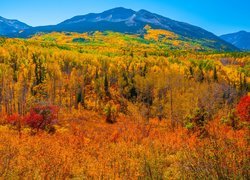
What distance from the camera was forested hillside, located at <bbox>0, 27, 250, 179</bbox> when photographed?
30.6 m

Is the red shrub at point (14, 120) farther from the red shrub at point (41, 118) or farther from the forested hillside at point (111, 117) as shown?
the red shrub at point (41, 118)

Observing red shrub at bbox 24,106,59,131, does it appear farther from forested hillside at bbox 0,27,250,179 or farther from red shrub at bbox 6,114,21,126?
red shrub at bbox 6,114,21,126

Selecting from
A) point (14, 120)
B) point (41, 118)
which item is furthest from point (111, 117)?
point (14, 120)

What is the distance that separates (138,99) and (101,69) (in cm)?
3226

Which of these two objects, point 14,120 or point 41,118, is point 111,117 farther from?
point 14,120

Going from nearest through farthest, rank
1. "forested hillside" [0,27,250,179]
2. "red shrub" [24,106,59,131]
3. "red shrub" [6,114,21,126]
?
1. "forested hillside" [0,27,250,179]
2. "red shrub" [24,106,59,131]
3. "red shrub" [6,114,21,126]

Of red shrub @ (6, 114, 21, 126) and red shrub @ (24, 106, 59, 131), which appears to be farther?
red shrub @ (6, 114, 21, 126)

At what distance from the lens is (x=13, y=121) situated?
2778 inches

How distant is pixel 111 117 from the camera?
97.2m

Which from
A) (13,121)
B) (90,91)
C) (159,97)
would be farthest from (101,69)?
(13,121)

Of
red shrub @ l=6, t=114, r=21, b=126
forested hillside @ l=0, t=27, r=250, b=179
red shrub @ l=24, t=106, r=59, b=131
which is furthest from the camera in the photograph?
red shrub @ l=6, t=114, r=21, b=126

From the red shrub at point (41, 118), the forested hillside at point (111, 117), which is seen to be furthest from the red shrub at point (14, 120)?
the red shrub at point (41, 118)

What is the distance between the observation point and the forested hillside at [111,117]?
30609 millimetres

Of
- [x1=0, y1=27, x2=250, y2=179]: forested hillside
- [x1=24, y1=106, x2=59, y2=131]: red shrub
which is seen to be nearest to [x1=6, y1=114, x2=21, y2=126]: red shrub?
[x1=0, y1=27, x2=250, y2=179]: forested hillside
